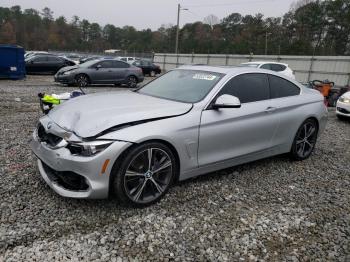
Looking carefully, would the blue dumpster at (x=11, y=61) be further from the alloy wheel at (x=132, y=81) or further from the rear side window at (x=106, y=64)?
the alloy wheel at (x=132, y=81)

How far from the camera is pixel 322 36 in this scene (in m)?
49.3

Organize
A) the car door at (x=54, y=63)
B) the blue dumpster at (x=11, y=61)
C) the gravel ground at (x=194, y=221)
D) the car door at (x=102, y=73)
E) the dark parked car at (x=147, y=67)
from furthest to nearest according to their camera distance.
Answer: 1. the dark parked car at (x=147, y=67)
2. the car door at (x=54, y=63)
3. the blue dumpster at (x=11, y=61)
4. the car door at (x=102, y=73)
5. the gravel ground at (x=194, y=221)

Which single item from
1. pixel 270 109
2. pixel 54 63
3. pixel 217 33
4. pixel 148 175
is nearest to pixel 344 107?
pixel 270 109

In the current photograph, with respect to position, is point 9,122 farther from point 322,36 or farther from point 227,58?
point 322,36

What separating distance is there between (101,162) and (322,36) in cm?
5329

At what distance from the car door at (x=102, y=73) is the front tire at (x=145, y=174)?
39.8 ft

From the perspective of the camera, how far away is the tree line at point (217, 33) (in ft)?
155

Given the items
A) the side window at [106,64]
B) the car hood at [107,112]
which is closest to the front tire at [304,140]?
the car hood at [107,112]

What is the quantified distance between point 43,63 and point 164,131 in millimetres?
19040

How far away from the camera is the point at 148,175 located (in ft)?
11.4

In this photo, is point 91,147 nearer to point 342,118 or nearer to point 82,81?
point 342,118

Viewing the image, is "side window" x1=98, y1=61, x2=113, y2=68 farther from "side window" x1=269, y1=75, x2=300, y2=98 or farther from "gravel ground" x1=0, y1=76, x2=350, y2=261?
"side window" x1=269, y1=75, x2=300, y2=98

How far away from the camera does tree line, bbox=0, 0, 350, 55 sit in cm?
4725

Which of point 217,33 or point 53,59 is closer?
point 53,59
